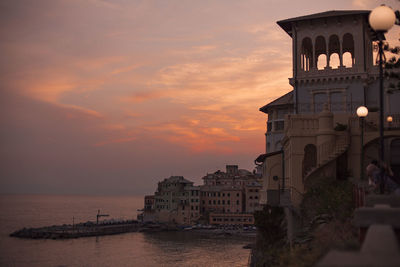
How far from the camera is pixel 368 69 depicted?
36.3 meters

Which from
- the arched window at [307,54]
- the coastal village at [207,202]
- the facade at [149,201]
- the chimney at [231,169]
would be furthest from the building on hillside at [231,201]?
the arched window at [307,54]

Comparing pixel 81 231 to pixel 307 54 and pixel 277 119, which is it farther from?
pixel 307 54

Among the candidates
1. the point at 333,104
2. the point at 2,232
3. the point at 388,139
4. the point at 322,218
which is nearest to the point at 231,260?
the point at 333,104

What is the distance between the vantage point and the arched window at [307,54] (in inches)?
1515

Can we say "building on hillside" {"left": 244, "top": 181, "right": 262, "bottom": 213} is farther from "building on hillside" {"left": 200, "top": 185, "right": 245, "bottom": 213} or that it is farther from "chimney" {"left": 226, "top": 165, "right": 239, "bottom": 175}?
"chimney" {"left": 226, "top": 165, "right": 239, "bottom": 175}

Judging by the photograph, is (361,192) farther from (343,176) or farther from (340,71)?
(340,71)

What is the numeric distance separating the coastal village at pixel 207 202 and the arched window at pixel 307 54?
296 feet

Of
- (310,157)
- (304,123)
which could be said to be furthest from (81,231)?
(304,123)

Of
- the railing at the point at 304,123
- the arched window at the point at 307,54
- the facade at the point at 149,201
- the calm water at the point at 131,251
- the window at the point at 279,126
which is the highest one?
the arched window at the point at 307,54

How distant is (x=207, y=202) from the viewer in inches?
5453

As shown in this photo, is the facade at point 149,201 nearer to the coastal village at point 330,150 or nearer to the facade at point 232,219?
the facade at point 232,219

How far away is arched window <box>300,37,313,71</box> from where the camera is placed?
38.5m

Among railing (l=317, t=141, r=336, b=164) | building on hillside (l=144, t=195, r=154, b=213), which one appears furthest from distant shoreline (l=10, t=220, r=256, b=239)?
railing (l=317, t=141, r=336, b=164)

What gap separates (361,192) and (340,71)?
25.2 m
